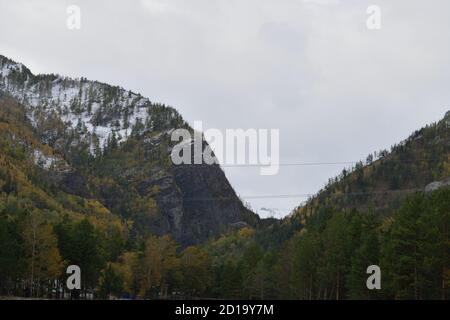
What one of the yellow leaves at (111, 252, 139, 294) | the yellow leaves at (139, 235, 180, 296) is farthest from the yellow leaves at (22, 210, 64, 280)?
the yellow leaves at (111, 252, 139, 294)

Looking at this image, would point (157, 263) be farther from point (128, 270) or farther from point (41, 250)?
point (41, 250)

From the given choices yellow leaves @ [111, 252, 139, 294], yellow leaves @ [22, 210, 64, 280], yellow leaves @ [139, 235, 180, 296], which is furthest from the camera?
yellow leaves @ [139, 235, 180, 296]

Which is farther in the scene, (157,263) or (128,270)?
(128,270)

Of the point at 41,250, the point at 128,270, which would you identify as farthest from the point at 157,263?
the point at 41,250

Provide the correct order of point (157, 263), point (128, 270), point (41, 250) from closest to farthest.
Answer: point (41, 250)
point (157, 263)
point (128, 270)

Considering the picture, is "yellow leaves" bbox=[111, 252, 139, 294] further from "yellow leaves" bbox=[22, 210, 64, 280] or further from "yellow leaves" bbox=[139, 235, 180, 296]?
"yellow leaves" bbox=[22, 210, 64, 280]

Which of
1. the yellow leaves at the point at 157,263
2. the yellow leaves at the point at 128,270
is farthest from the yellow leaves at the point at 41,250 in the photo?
the yellow leaves at the point at 128,270

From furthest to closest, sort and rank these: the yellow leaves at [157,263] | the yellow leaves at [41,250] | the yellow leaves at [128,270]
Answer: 1. the yellow leaves at [157,263]
2. the yellow leaves at [128,270]
3. the yellow leaves at [41,250]

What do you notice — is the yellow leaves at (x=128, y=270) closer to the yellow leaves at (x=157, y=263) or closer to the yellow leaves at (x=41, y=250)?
the yellow leaves at (x=157, y=263)
